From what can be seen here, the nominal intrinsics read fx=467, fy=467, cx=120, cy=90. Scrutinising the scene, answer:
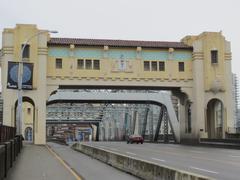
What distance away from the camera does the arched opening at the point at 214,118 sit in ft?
178

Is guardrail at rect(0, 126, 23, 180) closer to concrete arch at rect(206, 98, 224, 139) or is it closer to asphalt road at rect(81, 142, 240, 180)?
asphalt road at rect(81, 142, 240, 180)

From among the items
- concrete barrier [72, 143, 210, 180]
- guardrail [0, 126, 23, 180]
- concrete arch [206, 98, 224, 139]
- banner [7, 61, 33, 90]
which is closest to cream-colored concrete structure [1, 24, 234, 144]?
concrete arch [206, 98, 224, 139]

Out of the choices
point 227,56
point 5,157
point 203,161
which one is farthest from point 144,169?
point 227,56

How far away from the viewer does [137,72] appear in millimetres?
51719

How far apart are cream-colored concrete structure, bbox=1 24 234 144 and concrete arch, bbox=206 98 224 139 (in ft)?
1.21

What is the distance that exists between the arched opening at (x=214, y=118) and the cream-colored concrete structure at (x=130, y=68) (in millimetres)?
625

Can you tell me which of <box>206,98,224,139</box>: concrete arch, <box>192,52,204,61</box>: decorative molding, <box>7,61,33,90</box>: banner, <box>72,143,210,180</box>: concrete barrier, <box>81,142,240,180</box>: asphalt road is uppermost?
<box>192,52,204,61</box>: decorative molding

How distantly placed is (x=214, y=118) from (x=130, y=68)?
40.1ft

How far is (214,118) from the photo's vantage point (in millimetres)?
55500

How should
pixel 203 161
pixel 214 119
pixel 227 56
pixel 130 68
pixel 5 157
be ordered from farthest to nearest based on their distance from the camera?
pixel 214 119 < pixel 227 56 < pixel 130 68 < pixel 203 161 < pixel 5 157

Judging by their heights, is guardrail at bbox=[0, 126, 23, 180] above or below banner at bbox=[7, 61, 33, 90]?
below

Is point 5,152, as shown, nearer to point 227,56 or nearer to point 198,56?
point 198,56

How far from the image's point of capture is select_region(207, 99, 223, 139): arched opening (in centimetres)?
5438

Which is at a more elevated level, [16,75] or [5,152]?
[16,75]
